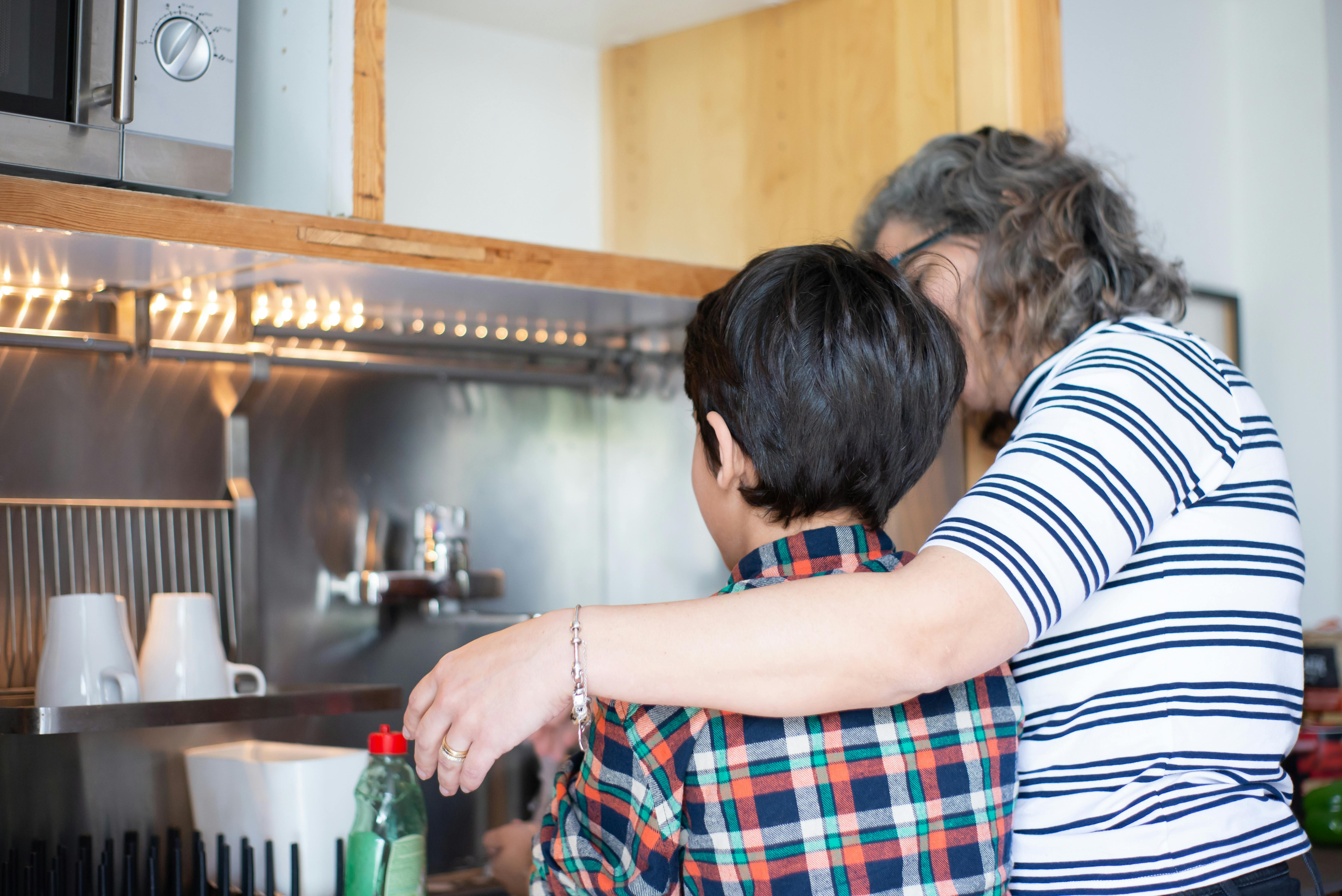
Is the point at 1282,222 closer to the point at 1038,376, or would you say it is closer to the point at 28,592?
the point at 1038,376

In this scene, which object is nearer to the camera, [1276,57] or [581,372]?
[581,372]

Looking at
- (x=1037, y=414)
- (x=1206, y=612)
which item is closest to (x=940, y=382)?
(x=1037, y=414)

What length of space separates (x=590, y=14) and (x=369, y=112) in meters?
0.70

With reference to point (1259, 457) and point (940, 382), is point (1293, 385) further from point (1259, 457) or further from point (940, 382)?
point (940, 382)

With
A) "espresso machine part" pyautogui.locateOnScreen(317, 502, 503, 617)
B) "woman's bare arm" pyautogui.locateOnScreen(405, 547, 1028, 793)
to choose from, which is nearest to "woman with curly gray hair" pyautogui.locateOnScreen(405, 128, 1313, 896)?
"woman's bare arm" pyautogui.locateOnScreen(405, 547, 1028, 793)

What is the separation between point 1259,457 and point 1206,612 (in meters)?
0.12

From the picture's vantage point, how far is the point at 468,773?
70 cm

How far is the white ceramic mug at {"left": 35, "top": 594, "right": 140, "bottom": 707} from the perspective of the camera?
109 cm

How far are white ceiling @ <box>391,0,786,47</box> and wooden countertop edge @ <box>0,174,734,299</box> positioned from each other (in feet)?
1.74

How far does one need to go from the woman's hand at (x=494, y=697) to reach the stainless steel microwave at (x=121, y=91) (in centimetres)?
57

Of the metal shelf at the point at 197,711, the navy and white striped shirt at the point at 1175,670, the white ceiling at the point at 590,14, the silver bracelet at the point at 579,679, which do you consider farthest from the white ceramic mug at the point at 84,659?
the white ceiling at the point at 590,14

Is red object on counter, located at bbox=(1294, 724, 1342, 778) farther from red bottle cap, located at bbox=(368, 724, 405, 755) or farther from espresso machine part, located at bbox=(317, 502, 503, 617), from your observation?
red bottle cap, located at bbox=(368, 724, 405, 755)

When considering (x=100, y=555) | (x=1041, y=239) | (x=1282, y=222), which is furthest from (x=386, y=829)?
(x=1282, y=222)

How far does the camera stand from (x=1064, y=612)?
2.40 ft
